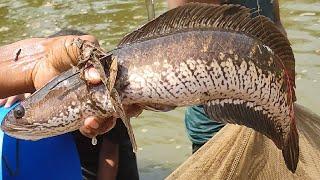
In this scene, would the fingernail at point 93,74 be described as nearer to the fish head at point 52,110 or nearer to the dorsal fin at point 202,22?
the fish head at point 52,110

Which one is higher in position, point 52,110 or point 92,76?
point 92,76

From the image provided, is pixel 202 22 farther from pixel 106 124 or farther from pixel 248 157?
pixel 248 157

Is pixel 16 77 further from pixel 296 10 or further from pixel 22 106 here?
pixel 296 10

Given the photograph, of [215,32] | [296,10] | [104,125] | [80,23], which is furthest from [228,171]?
[80,23]

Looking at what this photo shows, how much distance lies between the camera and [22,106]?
2.55m

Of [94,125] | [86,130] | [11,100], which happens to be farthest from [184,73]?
[11,100]

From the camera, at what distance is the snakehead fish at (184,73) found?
7.86 ft

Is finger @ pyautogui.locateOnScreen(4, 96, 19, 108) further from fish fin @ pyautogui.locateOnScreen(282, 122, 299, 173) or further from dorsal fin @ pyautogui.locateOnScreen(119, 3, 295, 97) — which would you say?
fish fin @ pyautogui.locateOnScreen(282, 122, 299, 173)

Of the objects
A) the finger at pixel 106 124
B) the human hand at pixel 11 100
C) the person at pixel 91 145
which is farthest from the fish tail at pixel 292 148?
the human hand at pixel 11 100

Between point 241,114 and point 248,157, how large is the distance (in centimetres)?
79

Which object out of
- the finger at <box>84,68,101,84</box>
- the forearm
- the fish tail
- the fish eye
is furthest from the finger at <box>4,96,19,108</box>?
the fish tail

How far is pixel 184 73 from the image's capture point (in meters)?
2.39

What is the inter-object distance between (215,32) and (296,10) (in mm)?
6037

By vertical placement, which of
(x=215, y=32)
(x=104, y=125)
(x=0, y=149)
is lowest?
(x=0, y=149)
